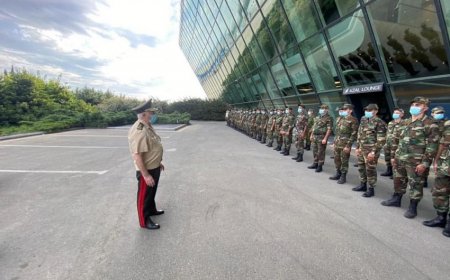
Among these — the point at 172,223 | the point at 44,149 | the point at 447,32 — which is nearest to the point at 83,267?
the point at 172,223

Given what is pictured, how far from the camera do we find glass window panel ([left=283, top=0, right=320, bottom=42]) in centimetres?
1066

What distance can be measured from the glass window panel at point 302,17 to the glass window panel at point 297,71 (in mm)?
979

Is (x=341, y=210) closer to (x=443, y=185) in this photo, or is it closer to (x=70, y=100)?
(x=443, y=185)

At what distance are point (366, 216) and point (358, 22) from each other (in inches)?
277

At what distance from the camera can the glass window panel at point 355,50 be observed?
8.50 m

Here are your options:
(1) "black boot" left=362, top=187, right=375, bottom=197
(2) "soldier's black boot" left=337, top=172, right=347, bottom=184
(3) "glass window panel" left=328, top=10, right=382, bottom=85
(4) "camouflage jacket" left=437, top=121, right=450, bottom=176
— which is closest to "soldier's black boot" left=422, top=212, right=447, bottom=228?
(4) "camouflage jacket" left=437, top=121, right=450, bottom=176

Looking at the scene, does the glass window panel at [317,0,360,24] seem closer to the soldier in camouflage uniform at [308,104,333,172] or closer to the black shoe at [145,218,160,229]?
the soldier in camouflage uniform at [308,104,333,172]

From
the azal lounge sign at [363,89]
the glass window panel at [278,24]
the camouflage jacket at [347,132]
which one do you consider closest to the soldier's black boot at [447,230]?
the camouflage jacket at [347,132]

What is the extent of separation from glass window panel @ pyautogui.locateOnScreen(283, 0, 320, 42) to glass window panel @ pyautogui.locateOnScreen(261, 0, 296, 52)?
1.46 feet

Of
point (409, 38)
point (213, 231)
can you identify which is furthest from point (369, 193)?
point (409, 38)

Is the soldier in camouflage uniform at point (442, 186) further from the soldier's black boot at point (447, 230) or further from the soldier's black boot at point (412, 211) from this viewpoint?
the soldier's black boot at point (412, 211)

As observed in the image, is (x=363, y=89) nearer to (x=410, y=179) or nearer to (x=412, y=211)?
(x=410, y=179)

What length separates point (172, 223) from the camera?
3.75 metres

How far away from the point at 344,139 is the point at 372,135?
29.0 inches
